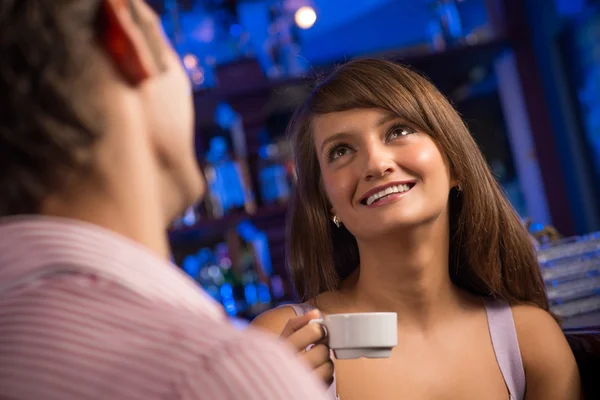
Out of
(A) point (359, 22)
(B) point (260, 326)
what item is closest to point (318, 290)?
(B) point (260, 326)

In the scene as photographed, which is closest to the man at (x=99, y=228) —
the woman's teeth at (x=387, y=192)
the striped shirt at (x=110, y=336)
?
the striped shirt at (x=110, y=336)

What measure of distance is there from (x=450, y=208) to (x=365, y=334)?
0.78 metres

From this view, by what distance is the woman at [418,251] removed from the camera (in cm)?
155

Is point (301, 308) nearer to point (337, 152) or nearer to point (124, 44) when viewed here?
point (337, 152)

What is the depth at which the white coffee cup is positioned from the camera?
1.05m

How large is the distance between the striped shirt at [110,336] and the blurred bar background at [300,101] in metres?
2.96

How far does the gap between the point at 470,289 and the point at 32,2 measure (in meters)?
1.41

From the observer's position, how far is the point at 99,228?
544 mm

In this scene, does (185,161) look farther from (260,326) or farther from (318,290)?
(318,290)

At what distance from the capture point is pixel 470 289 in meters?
1.77

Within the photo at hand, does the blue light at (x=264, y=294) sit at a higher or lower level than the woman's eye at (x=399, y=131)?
lower

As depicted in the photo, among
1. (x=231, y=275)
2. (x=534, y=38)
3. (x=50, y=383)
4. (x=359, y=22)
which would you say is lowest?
(x=231, y=275)

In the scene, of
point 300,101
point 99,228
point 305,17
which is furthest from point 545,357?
point 305,17

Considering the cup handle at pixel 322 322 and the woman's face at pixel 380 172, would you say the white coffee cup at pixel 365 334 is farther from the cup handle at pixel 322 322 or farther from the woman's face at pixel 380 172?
the woman's face at pixel 380 172
